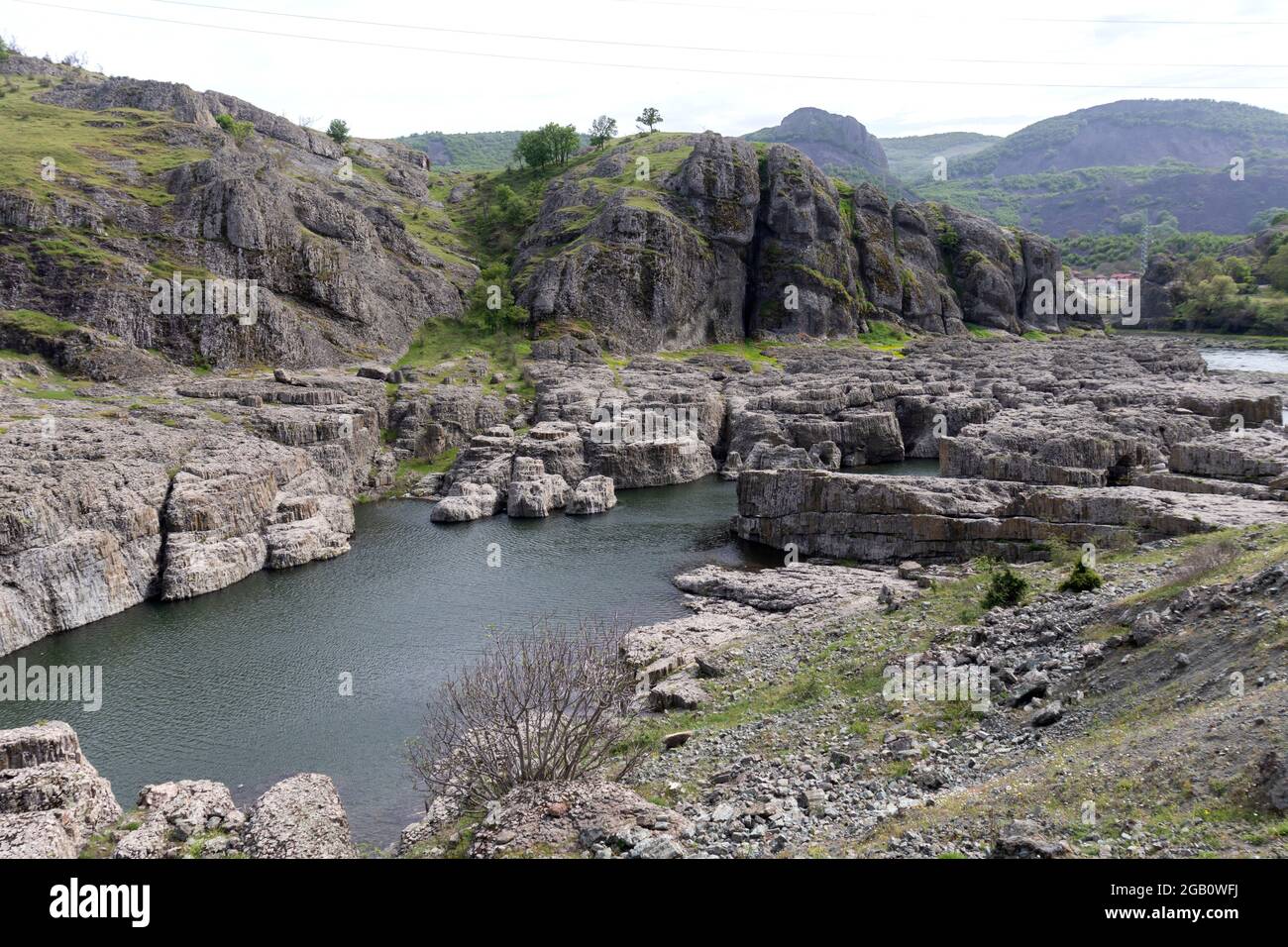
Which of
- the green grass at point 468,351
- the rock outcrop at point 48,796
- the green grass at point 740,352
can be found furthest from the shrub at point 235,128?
the rock outcrop at point 48,796

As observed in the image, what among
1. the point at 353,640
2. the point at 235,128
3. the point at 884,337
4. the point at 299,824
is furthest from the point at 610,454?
the point at 235,128

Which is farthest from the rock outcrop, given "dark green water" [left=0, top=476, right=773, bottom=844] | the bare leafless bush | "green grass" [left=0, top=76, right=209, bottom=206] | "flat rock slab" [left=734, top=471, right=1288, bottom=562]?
"green grass" [left=0, top=76, right=209, bottom=206]

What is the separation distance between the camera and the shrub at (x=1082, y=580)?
3114 centimetres


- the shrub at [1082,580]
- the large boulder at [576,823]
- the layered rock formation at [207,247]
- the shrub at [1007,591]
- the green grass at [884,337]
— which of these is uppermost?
the layered rock formation at [207,247]

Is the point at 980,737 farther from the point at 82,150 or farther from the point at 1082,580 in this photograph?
the point at 82,150

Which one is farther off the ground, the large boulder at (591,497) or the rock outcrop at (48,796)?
the large boulder at (591,497)

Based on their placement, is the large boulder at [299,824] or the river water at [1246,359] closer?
the large boulder at [299,824]

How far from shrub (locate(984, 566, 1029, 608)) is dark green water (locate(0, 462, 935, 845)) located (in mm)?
18795

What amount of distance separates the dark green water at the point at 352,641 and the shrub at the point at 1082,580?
69.9 feet

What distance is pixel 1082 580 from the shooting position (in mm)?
31312

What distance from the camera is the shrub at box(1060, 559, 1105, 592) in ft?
102

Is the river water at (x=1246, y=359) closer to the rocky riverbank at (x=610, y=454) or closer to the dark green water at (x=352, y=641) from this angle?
the rocky riverbank at (x=610, y=454)

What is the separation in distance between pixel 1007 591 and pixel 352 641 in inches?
1274
